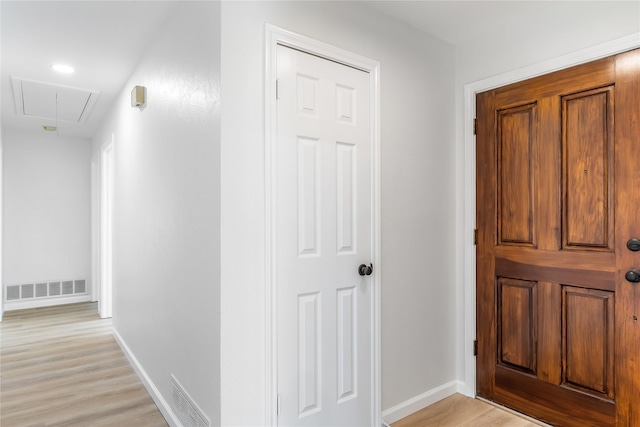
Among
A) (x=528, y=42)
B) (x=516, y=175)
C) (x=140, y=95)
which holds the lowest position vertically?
(x=516, y=175)

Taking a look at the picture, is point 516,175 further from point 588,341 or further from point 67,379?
point 67,379

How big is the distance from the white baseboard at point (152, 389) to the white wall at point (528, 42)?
72.8 inches

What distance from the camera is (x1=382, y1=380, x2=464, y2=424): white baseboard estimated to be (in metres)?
2.22

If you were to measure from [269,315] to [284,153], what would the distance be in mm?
755

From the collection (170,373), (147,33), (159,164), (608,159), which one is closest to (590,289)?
(608,159)

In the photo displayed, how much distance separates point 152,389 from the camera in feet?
8.23

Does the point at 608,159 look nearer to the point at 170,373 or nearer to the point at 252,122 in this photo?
the point at 252,122

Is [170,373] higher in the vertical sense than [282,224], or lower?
lower

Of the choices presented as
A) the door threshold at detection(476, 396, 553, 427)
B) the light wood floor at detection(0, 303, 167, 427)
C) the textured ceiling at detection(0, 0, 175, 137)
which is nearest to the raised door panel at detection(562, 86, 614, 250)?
the door threshold at detection(476, 396, 553, 427)

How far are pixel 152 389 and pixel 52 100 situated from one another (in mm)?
2896

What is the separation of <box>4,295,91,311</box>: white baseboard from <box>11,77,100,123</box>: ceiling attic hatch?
96.9 inches

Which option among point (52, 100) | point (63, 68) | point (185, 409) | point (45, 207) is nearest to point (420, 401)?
point (185, 409)

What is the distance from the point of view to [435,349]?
2488 mm

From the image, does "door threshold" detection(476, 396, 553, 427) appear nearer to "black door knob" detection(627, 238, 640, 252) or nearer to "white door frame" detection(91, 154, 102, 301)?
"black door knob" detection(627, 238, 640, 252)
